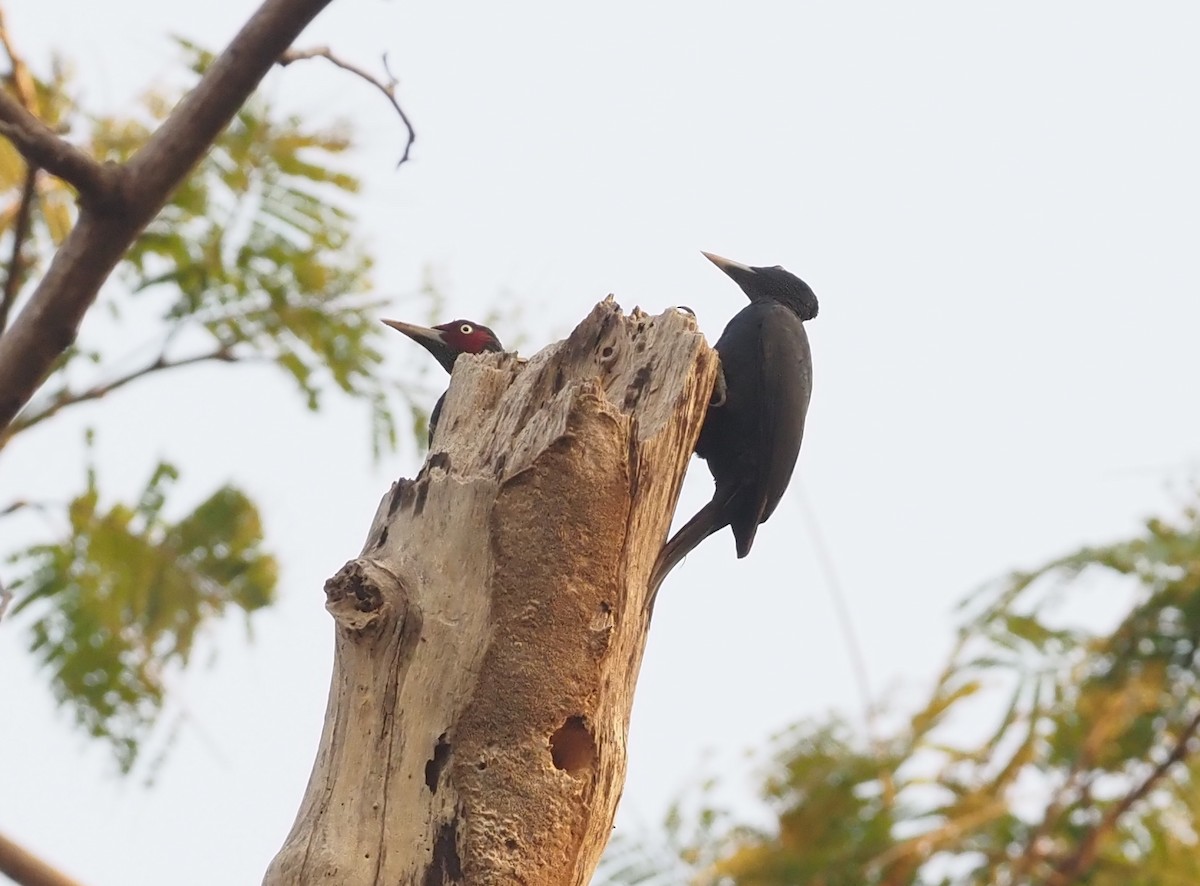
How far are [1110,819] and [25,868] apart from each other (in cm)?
311

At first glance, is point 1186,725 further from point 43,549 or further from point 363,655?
point 43,549

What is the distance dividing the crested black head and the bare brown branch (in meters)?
2.50

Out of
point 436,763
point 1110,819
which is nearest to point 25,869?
point 436,763

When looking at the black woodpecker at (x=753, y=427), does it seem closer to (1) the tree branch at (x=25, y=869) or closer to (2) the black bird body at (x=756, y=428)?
(2) the black bird body at (x=756, y=428)

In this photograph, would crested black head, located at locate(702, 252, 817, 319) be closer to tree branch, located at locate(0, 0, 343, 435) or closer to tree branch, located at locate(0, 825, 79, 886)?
tree branch, located at locate(0, 0, 343, 435)

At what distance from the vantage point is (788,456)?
3.72 metres

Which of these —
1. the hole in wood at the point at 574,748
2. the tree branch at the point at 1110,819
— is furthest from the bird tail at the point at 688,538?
the tree branch at the point at 1110,819

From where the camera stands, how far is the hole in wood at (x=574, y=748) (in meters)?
2.69

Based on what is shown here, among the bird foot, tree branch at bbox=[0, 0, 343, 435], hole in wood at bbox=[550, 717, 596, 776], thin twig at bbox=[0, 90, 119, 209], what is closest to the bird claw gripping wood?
the bird foot

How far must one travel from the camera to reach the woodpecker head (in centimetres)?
513

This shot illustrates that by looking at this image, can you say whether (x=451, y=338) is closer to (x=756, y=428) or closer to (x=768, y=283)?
(x=768, y=283)

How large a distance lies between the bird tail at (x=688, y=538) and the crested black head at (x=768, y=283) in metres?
0.89

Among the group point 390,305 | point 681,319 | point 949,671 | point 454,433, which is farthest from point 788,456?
point 390,305

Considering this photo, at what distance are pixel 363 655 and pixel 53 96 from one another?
11.2ft
